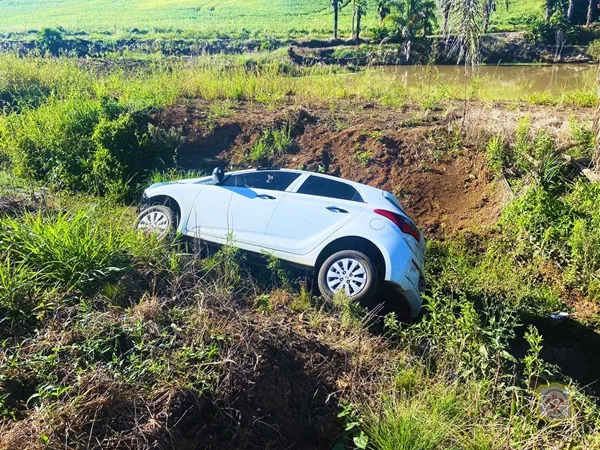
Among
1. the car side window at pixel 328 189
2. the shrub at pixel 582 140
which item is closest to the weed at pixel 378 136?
the shrub at pixel 582 140

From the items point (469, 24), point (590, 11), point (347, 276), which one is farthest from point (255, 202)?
point (590, 11)

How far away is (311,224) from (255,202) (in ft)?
2.85

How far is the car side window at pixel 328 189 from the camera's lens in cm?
656

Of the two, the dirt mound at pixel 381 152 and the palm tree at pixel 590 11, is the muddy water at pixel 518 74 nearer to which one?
the dirt mound at pixel 381 152

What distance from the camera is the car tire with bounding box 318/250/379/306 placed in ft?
19.6

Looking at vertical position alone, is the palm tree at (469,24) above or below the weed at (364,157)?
above

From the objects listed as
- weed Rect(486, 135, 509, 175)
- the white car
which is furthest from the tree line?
the white car

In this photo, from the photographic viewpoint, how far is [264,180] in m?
7.00

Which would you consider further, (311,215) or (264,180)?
(264,180)

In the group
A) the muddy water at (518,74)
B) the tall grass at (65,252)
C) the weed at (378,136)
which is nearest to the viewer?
the tall grass at (65,252)

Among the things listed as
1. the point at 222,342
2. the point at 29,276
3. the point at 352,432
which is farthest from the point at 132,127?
the point at 352,432

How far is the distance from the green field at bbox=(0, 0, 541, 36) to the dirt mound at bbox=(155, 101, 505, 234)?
4067 cm

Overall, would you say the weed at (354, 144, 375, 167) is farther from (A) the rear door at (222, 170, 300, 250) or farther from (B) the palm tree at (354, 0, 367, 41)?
(B) the palm tree at (354, 0, 367, 41)

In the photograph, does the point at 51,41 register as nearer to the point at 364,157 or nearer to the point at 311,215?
the point at 364,157
